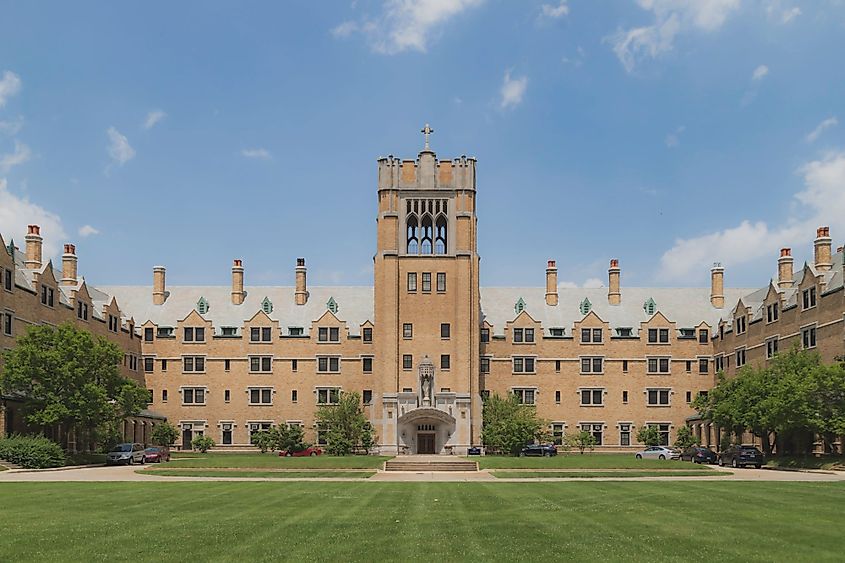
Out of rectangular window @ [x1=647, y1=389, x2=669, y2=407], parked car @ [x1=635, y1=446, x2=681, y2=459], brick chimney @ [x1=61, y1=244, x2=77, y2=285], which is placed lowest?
parked car @ [x1=635, y1=446, x2=681, y2=459]

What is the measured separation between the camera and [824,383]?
51000mm

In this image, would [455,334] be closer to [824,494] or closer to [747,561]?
[824,494]

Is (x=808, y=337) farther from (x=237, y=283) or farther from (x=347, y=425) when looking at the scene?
(x=237, y=283)

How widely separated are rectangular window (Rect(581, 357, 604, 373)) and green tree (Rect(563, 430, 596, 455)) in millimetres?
5879

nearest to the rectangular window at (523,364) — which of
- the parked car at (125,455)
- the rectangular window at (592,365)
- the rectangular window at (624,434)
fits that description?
the rectangular window at (592,365)

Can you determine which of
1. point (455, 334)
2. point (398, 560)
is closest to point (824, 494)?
point (398, 560)

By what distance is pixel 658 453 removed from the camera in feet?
232

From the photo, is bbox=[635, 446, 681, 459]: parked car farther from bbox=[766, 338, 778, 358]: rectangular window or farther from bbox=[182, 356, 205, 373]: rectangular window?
bbox=[182, 356, 205, 373]: rectangular window

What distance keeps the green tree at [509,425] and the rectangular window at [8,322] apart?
35.2 m

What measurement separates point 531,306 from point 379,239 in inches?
716

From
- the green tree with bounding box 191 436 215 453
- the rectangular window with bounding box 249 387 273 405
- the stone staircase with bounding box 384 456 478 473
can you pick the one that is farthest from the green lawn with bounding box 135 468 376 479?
the rectangular window with bounding box 249 387 273 405

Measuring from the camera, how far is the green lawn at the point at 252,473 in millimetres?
42594

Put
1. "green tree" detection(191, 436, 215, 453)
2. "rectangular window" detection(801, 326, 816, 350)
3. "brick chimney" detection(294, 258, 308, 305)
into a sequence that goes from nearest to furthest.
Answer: "rectangular window" detection(801, 326, 816, 350), "green tree" detection(191, 436, 215, 453), "brick chimney" detection(294, 258, 308, 305)

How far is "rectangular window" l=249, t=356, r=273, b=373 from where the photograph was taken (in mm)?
80375
